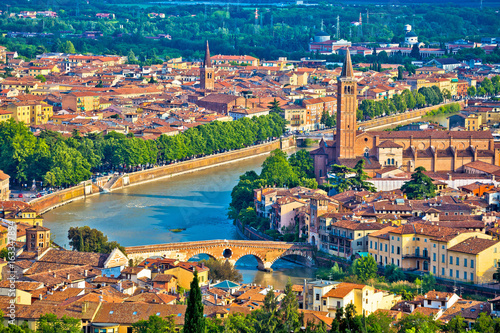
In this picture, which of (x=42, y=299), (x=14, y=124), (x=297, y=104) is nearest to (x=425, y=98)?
(x=297, y=104)

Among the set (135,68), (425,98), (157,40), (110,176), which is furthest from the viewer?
(157,40)

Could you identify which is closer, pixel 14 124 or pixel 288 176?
pixel 288 176

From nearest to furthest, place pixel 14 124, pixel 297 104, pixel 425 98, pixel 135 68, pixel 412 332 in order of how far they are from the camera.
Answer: pixel 412 332 → pixel 14 124 → pixel 297 104 → pixel 425 98 → pixel 135 68

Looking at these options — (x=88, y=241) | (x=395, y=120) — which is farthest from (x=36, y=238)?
(x=395, y=120)

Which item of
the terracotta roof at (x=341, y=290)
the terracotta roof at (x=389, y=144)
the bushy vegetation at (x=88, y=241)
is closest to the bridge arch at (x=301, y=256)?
the bushy vegetation at (x=88, y=241)

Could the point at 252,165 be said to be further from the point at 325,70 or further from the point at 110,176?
the point at 325,70

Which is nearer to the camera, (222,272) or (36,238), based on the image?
(222,272)

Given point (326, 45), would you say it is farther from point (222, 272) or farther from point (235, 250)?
point (222, 272)
